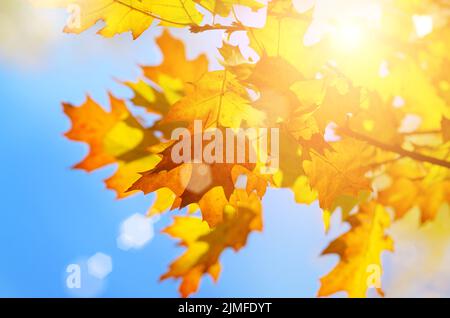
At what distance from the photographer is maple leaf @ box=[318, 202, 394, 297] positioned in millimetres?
2033

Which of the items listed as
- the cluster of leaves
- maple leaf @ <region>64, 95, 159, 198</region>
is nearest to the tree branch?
the cluster of leaves

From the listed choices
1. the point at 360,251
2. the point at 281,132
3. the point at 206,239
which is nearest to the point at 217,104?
the point at 281,132

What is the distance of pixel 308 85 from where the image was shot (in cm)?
131

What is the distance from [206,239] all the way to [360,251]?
2.30 ft

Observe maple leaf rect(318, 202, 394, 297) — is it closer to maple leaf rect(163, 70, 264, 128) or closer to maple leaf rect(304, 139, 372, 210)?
maple leaf rect(304, 139, 372, 210)

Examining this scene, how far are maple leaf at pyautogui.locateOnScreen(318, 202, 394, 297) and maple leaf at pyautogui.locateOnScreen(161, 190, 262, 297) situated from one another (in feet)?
1.22

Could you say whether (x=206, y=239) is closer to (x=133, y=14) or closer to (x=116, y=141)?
(x=116, y=141)

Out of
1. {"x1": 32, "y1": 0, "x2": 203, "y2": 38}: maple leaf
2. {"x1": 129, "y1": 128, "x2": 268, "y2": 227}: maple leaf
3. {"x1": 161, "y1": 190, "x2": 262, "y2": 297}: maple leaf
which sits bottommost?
{"x1": 129, "y1": 128, "x2": 268, "y2": 227}: maple leaf

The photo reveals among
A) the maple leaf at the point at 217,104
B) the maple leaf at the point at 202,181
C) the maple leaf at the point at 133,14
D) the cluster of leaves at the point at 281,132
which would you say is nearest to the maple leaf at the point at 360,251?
the cluster of leaves at the point at 281,132

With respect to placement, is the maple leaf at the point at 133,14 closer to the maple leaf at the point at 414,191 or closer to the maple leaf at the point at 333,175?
the maple leaf at the point at 333,175

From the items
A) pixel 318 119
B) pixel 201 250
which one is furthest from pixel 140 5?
pixel 201 250

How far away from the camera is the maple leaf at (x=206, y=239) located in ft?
6.81

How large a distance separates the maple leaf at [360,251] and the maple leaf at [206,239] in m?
0.37
